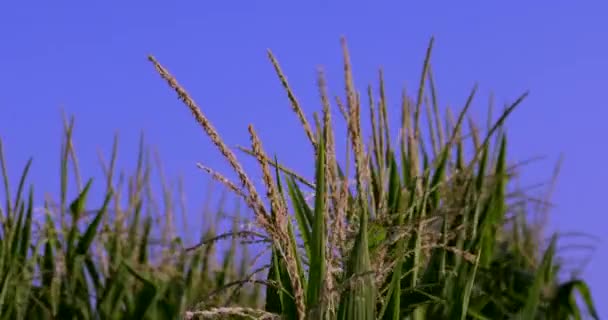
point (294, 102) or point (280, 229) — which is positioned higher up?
point (294, 102)

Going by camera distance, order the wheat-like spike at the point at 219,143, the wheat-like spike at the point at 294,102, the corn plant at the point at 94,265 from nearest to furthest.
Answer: the wheat-like spike at the point at 219,143, the wheat-like spike at the point at 294,102, the corn plant at the point at 94,265

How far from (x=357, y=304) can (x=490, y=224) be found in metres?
2.26

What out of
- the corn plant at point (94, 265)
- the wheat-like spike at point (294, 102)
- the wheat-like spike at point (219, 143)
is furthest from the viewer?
the corn plant at point (94, 265)

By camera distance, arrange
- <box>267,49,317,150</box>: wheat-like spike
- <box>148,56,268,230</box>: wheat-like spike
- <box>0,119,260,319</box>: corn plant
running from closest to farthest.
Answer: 1. <box>148,56,268,230</box>: wheat-like spike
2. <box>267,49,317,150</box>: wheat-like spike
3. <box>0,119,260,319</box>: corn plant

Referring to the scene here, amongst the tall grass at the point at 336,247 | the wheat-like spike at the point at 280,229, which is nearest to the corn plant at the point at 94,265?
the tall grass at the point at 336,247

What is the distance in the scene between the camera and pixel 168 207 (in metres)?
6.08

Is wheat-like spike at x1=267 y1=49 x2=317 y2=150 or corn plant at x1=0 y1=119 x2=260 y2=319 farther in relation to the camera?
corn plant at x1=0 y1=119 x2=260 y2=319

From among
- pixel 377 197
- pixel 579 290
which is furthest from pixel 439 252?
pixel 579 290

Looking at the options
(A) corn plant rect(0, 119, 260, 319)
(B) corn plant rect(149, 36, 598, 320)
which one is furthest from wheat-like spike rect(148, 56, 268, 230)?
(A) corn plant rect(0, 119, 260, 319)

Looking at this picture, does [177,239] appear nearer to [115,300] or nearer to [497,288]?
[115,300]

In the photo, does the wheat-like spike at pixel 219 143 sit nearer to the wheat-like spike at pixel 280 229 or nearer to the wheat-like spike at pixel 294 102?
the wheat-like spike at pixel 280 229

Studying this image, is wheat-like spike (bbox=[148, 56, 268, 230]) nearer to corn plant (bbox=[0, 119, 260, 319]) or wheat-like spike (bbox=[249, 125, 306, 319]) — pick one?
wheat-like spike (bbox=[249, 125, 306, 319])

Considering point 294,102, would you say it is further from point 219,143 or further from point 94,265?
point 94,265

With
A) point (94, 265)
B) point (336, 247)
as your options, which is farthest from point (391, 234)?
point (94, 265)
